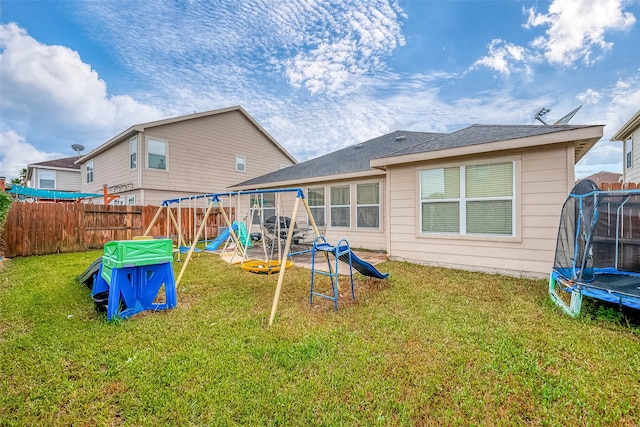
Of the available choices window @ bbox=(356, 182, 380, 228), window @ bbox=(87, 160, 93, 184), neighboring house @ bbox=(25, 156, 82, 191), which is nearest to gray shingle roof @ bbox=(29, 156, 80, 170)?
neighboring house @ bbox=(25, 156, 82, 191)

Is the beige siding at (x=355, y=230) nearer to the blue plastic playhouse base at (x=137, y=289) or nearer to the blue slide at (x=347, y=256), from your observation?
the blue slide at (x=347, y=256)

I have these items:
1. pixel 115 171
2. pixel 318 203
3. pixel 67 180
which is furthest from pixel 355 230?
pixel 67 180

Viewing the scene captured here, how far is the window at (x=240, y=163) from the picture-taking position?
51.0ft

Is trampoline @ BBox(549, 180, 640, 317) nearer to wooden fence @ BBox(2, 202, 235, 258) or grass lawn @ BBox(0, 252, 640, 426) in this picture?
grass lawn @ BBox(0, 252, 640, 426)

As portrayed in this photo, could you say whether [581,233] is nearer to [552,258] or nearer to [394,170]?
[552,258]

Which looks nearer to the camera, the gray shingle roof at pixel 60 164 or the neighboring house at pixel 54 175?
the neighboring house at pixel 54 175

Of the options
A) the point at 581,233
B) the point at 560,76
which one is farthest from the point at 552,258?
the point at 560,76

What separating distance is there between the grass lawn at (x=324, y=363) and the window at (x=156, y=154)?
9.20m

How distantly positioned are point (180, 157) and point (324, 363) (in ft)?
43.4

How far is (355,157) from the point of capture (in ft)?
33.5

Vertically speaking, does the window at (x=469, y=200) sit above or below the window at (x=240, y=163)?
below

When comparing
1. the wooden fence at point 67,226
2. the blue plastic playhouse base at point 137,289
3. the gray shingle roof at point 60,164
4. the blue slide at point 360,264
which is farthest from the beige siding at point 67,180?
the blue slide at point 360,264

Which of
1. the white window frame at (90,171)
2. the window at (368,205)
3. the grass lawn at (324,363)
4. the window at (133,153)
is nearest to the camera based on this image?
the grass lawn at (324,363)

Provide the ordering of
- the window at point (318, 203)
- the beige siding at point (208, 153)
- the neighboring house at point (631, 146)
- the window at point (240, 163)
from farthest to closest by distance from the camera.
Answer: the window at point (240, 163) → the beige siding at point (208, 153) → the neighboring house at point (631, 146) → the window at point (318, 203)
